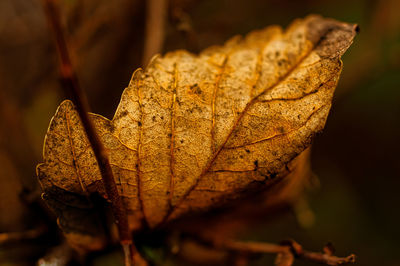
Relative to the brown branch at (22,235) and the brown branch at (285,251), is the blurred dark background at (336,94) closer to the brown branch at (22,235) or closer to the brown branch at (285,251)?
the brown branch at (22,235)

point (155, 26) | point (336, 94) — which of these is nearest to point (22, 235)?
point (155, 26)

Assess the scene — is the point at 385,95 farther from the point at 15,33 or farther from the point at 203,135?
the point at 15,33

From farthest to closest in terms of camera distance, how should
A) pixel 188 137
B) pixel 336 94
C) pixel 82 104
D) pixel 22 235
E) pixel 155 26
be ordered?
pixel 336 94
pixel 155 26
pixel 22 235
pixel 188 137
pixel 82 104

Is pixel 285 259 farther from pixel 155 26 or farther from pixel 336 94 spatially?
pixel 336 94

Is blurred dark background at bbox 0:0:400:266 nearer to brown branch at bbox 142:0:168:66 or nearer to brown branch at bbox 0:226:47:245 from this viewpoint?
brown branch at bbox 142:0:168:66

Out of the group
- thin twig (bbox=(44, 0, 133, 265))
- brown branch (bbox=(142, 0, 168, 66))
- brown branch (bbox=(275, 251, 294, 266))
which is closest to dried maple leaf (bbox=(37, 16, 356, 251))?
thin twig (bbox=(44, 0, 133, 265))
